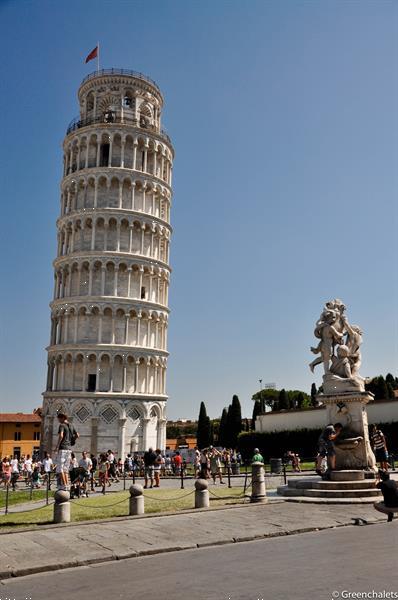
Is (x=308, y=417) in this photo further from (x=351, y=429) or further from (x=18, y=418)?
(x=18, y=418)

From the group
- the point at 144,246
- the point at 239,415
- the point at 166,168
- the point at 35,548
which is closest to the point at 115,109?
the point at 166,168

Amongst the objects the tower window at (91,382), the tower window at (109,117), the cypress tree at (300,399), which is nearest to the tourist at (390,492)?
the tower window at (91,382)

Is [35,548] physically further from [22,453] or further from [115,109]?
[22,453]

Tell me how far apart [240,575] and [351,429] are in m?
10.6

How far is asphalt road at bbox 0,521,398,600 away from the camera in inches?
293

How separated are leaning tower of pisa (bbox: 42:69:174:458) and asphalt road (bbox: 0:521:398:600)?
4381cm

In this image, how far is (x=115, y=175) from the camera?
57531mm

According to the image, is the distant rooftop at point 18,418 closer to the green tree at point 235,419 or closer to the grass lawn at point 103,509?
the green tree at point 235,419

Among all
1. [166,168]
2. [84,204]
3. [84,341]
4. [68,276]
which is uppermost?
[166,168]

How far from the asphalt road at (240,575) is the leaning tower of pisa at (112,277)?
43.8 metres

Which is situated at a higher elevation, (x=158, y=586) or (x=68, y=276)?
(x=68, y=276)

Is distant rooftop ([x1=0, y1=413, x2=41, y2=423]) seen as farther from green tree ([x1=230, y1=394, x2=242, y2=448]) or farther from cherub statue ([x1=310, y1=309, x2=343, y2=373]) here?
cherub statue ([x1=310, y1=309, x2=343, y2=373])

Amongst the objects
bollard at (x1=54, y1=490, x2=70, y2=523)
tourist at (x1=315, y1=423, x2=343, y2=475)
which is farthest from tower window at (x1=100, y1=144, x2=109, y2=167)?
bollard at (x1=54, y1=490, x2=70, y2=523)

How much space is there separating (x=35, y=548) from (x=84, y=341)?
44.4m
